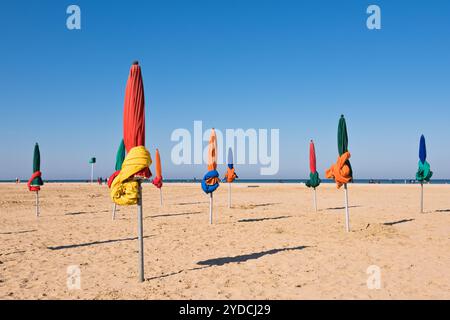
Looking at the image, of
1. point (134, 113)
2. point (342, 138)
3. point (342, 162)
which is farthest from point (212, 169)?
point (134, 113)

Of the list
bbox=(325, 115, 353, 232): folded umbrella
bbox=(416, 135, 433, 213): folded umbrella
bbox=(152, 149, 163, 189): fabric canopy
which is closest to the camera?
bbox=(325, 115, 353, 232): folded umbrella

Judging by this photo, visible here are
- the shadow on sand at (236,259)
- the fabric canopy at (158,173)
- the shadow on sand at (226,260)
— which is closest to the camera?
the shadow on sand at (226,260)

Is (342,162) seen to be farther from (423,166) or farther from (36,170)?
(36,170)

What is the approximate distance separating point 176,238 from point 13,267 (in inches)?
203

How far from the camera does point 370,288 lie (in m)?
6.71

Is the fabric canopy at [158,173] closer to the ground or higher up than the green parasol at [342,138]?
closer to the ground

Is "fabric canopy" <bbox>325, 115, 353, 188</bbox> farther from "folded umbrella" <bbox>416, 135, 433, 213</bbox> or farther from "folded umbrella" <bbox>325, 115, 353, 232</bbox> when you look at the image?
"folded umbrella" <bbox>416, 135, 433, 213</bbox>

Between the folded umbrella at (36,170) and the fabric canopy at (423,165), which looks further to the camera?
the fabric canopy at (423,165)

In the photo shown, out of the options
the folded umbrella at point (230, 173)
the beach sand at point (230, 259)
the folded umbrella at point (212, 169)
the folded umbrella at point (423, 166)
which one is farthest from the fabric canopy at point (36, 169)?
the folded umbrella at point (423, 166)

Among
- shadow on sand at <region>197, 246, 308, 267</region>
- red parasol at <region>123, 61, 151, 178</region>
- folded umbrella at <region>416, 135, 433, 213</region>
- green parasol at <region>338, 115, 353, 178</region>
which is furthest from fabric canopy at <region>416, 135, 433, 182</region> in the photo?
red parasol at <region>123, 61, 151, 178</region>

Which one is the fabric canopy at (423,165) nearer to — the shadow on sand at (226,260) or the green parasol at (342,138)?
the green parasol at (342,138)

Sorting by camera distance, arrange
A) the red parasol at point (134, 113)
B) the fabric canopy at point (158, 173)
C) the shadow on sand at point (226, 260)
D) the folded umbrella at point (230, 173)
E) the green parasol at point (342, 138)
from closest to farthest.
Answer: the red parasol at point (134, 113) < the shadow on sand at point (226, 260) < the green parasol at point (342, 138) < the folded umbrella at point (230, 173) < the fabric canopy at point (158, 173)

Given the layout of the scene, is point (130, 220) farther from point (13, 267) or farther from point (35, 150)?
point (13, 267)
